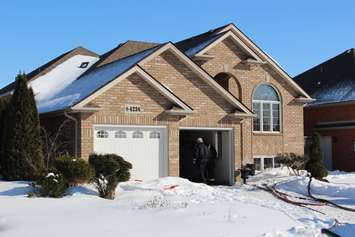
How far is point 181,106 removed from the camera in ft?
70.4

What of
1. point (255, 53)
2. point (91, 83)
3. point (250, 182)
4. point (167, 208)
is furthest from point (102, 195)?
point (255, 53)

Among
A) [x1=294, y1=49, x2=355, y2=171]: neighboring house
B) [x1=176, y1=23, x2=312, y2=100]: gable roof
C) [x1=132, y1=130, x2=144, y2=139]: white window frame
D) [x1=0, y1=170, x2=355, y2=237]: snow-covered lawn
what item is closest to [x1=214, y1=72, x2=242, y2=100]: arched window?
[x1=176, y1=23, x2=312, y2=100]: gable roof

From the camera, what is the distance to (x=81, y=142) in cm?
1977

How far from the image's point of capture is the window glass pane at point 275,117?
28.8 meters

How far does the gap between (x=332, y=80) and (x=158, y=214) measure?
25587 mm

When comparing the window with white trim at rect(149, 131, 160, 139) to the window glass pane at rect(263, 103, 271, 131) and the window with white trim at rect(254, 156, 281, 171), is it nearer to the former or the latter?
the window with white trim at rect(254, 156, 281, 171)

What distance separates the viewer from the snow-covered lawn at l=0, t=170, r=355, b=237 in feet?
37.5

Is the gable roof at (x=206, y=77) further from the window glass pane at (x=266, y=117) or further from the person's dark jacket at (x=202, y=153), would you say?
the window glass pane at (x=266, y=117)

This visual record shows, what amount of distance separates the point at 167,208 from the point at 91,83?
9831 millimetres

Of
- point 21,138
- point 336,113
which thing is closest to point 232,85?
point 336,113

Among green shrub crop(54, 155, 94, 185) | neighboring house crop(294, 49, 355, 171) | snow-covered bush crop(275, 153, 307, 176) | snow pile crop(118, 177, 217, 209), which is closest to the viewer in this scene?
Answer: snow pile crop(118, 177, 217, 209)

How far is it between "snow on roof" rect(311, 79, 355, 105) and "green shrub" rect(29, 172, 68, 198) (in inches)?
834

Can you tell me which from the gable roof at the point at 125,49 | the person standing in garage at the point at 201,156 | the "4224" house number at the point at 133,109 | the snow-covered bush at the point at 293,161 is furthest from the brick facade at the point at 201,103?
the gable roof at the point at 125,49

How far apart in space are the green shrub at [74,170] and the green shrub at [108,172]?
0.31m
